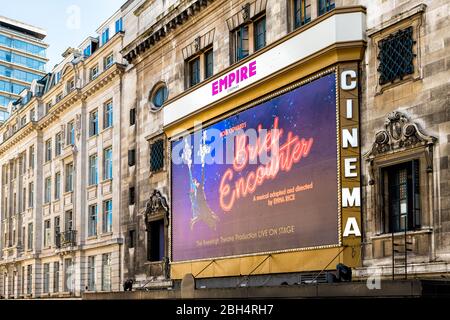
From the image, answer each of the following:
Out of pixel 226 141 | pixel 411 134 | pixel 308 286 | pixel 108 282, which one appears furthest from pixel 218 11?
pixel 108 282

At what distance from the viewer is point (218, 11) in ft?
107

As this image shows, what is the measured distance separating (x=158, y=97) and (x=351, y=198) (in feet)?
62.2

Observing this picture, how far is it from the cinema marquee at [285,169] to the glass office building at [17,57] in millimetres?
93869

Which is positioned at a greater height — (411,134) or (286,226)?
(411,134)

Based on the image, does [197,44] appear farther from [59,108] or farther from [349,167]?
[59,108]

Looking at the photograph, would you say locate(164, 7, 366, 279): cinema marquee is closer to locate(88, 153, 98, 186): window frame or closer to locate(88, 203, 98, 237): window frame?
locate(88, 203, 98, 237): window frame

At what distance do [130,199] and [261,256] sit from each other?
51.4ft

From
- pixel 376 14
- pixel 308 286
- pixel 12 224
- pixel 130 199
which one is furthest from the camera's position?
pixel 12 224

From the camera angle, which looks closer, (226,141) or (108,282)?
(226,141)

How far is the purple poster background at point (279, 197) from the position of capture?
23.4 m

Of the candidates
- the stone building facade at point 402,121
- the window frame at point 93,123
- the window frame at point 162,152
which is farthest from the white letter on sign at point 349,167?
the window frame at point 93,123

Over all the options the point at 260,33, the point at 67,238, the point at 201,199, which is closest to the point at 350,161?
the point at 260,33

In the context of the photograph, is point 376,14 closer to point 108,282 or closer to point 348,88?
point 348,88

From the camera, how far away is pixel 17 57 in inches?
4828
